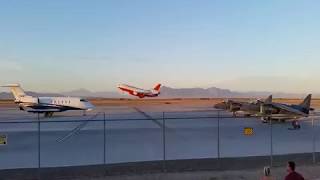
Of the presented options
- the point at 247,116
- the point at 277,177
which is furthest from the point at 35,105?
the point at 277,177

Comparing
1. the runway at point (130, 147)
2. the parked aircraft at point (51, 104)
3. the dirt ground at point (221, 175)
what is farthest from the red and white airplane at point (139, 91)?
the dirt ground at point (221, 175)

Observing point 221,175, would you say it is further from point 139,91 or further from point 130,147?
point 139,91

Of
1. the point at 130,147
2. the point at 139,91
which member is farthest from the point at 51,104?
the point at 139,91

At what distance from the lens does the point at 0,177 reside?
14719mm

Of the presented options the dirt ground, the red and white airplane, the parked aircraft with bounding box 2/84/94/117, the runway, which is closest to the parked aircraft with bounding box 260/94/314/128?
the runway

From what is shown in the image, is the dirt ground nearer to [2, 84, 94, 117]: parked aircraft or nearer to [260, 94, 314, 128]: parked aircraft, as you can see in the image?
[260, 94, 314, 128]: parked aircraft

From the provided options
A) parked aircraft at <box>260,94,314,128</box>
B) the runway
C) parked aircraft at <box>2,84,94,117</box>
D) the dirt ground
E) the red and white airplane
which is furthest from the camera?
the red and white airplane

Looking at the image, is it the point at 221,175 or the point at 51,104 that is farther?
the point at 51,104

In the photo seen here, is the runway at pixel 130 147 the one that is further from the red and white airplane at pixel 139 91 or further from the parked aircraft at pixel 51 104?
the red and white airplane at pixel 139 91

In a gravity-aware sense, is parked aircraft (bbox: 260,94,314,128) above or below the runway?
above

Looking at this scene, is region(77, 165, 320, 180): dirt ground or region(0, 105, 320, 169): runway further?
region(0, 105, 320, 169): runway

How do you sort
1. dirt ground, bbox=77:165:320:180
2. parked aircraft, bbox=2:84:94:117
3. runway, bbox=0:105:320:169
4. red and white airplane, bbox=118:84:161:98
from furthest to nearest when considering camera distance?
red and white airplane, bbox=118:84:161:98
parked aircraft, bbox=2:84:94:117
runway, bbox=0:105:320:169
dirt ground, bbox=77:165:320:180

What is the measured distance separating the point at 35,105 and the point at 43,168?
39.3m

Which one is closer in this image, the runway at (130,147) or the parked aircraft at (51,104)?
the runway at (130,147)
